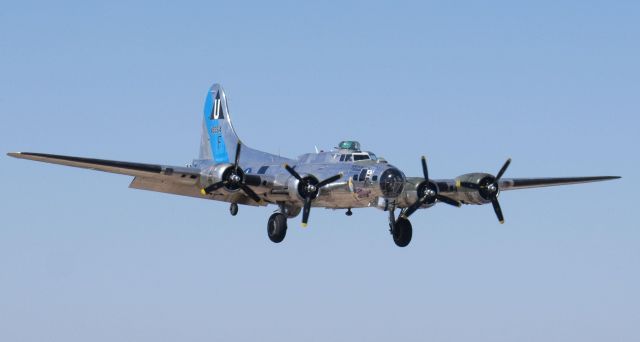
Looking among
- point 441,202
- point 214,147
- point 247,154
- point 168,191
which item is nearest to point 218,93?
point 214,147

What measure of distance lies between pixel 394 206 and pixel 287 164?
5.36m

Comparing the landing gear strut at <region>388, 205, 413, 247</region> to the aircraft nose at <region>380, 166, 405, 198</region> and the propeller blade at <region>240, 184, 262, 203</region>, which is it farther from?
the propeller blade at <region>240, 184, 262, 203</region>

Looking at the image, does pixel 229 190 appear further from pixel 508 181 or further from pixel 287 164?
pixel 508 181

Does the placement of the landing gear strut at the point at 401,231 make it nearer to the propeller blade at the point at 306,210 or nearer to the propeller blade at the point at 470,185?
the propeller blade at the point at 470,185

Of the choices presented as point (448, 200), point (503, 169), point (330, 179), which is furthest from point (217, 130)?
point (503, 169)

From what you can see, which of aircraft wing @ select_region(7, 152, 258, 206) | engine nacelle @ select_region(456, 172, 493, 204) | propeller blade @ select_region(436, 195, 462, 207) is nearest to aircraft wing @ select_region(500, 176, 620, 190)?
engine nacelle @ select_region(456, 172, 493, 204)

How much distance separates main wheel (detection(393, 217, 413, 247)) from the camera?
54.7 m

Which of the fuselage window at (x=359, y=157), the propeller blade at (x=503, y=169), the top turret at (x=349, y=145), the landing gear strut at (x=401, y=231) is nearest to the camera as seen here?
the fuselage window at (x=359, y=157)

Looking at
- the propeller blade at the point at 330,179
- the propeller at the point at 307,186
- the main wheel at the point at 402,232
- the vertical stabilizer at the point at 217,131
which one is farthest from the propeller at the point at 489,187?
the vertical stabilizer at the point at 217,131

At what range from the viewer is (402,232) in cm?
5469

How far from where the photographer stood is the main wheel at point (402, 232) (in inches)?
2153

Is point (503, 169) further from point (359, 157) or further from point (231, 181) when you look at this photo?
point (231, 181)

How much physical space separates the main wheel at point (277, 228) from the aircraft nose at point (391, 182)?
5931 mm

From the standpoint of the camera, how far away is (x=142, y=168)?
52.1 meters
